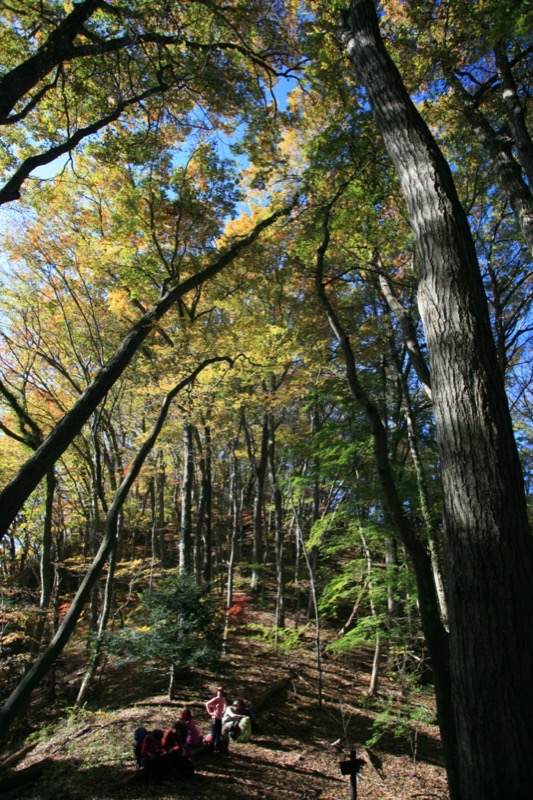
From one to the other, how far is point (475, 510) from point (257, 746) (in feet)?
27.1

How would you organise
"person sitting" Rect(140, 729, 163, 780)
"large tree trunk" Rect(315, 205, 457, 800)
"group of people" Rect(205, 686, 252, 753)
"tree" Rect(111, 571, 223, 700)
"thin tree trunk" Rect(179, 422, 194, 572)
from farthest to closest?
"thin tree trunk" Rect(179, 422, 194, 572)
"tree" Rect(111, 571, 223, 700)
"group of people" Rect(205, 686, 252, 753)
"person sitting" Rect(140, 729, 163, 780)
"large tree trunk" Rect(315, 205, 457, 800)

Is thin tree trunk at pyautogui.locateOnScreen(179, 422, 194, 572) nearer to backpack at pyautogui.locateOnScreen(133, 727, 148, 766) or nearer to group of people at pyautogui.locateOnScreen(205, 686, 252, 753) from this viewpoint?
group of people at pyautogui.locateOnScreen(205, 686, 252, 753)

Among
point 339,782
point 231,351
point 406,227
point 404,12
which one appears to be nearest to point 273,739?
point 339,782

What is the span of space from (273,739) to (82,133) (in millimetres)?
10592

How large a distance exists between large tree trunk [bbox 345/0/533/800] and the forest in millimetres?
12

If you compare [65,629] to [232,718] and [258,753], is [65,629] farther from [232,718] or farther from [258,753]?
[258,753]

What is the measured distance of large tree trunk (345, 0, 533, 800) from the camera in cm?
182

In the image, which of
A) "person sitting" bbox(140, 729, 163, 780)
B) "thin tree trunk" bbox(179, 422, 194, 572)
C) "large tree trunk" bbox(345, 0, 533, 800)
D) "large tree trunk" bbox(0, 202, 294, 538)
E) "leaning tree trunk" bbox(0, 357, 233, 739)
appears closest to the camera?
"large tree trunk" bbox(345, 0, 533, 800)

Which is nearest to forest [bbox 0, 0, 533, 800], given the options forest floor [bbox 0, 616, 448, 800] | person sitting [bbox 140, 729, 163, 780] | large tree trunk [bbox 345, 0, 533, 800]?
large tree trunk [bbox 345, 0, 533, 800]

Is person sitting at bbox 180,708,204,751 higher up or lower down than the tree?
lower down

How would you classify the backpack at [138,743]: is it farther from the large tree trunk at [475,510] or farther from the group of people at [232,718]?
the large tree trunk at [475,510]

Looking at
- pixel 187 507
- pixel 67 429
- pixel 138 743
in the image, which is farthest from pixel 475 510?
pixel 187 507

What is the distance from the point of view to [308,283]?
962 centimetres

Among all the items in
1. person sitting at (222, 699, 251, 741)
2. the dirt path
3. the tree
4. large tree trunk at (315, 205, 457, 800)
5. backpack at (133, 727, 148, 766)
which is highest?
large tree trunk at (315, 205, 457, 800)
